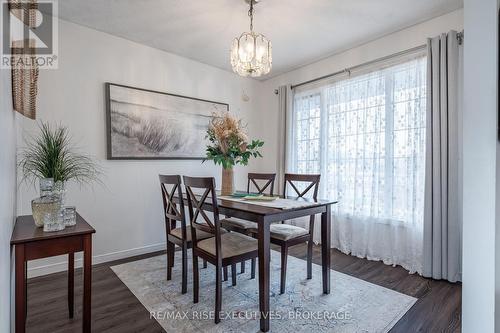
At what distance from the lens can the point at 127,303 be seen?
80.4 inches

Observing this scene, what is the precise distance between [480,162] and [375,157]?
68.4 inches

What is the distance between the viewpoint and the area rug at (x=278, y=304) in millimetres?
1775

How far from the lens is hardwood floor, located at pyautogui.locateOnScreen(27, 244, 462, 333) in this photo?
69.3 inches

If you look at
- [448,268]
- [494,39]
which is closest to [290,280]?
[448,268]

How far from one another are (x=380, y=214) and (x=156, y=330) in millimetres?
2486

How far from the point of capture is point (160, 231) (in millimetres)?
3330

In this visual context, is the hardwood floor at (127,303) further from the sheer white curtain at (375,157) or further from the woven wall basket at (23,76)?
the woven wall basket at (23,76)

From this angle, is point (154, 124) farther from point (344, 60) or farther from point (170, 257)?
point (344, 60)

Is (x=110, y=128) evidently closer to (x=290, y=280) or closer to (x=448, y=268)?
(x=290, y=280)

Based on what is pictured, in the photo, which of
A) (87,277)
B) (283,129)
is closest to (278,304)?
(87,277)

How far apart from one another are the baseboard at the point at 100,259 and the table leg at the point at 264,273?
6.53 feet

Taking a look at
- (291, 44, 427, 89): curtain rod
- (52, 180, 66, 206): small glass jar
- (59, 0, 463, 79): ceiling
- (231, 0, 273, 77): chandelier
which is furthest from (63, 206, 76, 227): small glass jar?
(291, 44, 427, 89): curtain rod

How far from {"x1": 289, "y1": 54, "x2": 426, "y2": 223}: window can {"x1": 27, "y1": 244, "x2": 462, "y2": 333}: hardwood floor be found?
656mm

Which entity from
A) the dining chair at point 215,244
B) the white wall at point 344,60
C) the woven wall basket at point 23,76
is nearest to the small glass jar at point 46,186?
A: the woven wall basket at point 23,76
